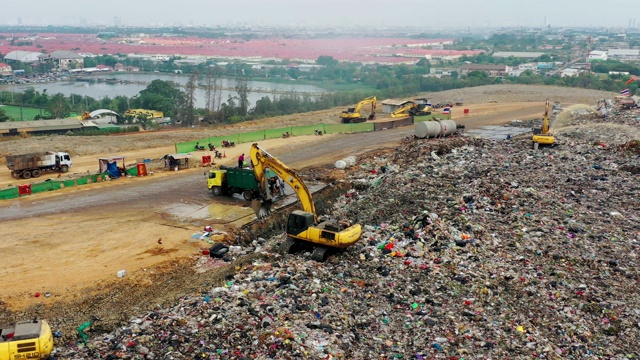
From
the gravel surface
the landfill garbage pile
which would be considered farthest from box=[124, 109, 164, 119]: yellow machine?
the landfill garbage pile

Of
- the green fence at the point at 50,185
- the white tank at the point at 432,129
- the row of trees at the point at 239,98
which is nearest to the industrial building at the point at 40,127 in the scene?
the row of trees at the point at 239,98

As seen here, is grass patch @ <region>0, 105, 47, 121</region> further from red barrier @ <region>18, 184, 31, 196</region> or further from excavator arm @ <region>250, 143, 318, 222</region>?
excavator arm @ <region>250, 143, 318, 222</region>

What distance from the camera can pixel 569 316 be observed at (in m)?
11.4

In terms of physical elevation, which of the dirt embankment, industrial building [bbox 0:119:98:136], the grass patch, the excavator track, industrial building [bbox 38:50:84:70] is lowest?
the dirt embankment

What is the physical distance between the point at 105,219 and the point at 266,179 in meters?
5.38

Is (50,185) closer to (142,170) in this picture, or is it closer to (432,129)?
(142,170)

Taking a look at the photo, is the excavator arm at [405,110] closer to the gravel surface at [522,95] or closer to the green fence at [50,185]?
the gravel surface at [522,95]

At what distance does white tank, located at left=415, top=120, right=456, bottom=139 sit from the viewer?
1153 inches

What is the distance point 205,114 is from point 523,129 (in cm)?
2489

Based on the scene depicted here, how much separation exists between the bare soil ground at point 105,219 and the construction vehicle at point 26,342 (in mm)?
3365

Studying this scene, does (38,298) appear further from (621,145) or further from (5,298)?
(621,145)

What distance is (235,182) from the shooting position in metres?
21.0

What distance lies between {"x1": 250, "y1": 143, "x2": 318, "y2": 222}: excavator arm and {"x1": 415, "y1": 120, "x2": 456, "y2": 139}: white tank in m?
12.6

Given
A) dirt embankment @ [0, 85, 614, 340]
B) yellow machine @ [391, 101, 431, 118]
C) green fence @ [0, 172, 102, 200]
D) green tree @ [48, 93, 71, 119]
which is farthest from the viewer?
green tree @ [48, 93, 71, 119]
